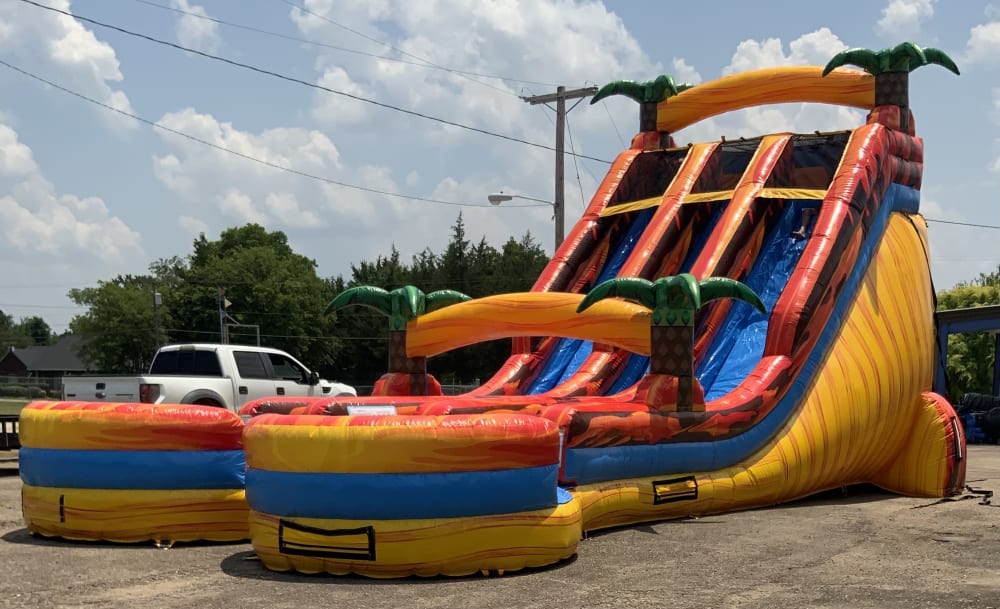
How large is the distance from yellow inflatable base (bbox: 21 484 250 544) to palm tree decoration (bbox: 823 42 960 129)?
31.6 ft

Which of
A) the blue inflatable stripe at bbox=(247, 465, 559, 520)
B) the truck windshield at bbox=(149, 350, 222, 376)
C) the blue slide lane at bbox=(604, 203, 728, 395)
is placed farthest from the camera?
the truck windshield at bbox=(149, 350, 222, 376)

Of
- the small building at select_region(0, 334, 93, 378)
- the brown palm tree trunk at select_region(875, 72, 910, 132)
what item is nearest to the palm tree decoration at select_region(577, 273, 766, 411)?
the brown palm tree trunk at select_region(875, 72, 910, 132)

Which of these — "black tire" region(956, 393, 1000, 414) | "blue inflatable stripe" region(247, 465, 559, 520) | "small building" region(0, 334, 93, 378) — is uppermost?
"small building" region(0, 334, 93, 378)

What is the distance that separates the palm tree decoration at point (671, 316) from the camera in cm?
975

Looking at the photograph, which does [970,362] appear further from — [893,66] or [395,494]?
[395,494]

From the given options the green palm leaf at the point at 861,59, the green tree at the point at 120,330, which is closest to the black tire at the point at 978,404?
the green palm leaf at the point at 861,59

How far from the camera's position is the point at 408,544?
6.98 meters

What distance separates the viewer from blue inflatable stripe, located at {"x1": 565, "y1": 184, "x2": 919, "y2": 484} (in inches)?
351

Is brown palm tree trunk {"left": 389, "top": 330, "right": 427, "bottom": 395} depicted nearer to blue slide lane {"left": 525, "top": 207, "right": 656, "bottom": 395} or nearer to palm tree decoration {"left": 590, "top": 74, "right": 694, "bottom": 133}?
blue slide lane {"left": 525, "top": 207, "right": 656, "bottom": 395}

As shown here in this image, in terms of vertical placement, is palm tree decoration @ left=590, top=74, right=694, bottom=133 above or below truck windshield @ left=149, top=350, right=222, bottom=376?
above

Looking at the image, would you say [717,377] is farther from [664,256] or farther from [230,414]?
[230,414]

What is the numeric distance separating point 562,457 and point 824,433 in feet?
12.5

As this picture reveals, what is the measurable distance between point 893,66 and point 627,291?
6.22 metres

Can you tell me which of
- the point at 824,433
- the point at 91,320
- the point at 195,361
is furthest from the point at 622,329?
the point at 91,320
